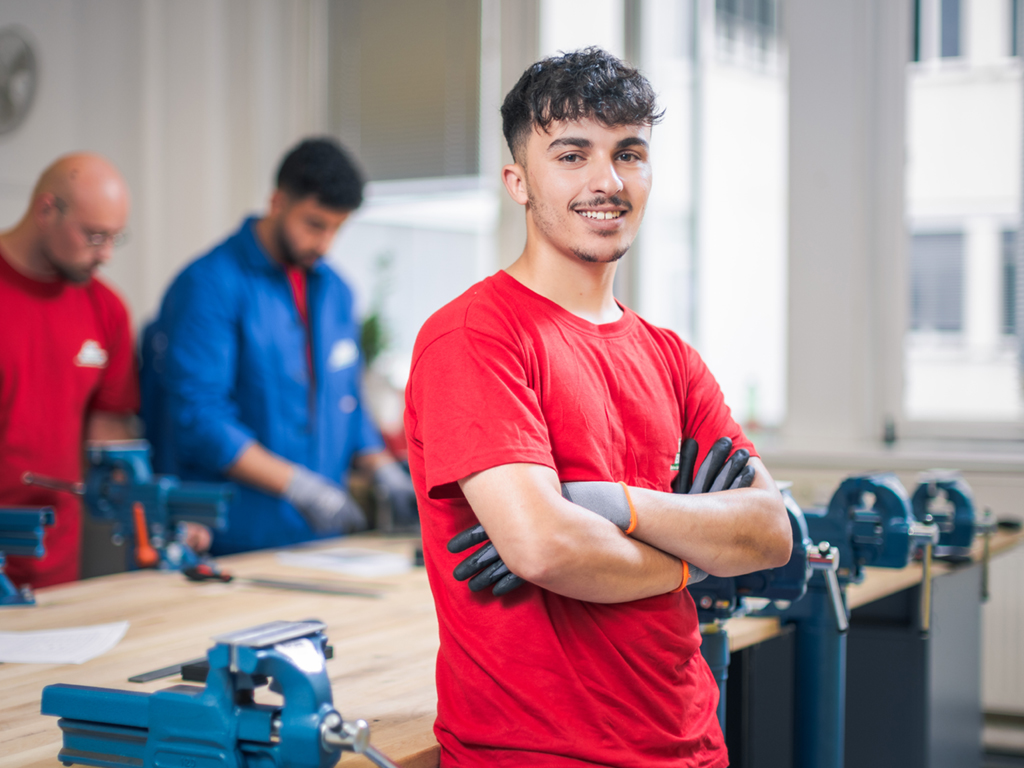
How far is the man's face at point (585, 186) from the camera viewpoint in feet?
4.26

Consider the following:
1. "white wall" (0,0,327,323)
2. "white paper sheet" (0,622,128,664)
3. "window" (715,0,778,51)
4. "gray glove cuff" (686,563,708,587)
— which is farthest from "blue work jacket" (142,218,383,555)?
"window" (715,0,778,51)

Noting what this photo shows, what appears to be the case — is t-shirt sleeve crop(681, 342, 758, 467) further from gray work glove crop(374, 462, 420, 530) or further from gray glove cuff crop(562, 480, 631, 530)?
gray work glove crop(374, 462, 420, 530)

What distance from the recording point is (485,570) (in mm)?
1188

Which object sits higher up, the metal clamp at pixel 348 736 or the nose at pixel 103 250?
the nose at pixel 103 250

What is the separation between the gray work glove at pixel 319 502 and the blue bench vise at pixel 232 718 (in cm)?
172

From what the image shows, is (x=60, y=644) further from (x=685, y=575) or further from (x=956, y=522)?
(x=956, y=522)

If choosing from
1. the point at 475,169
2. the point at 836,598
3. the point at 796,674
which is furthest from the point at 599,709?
the point at 475,169

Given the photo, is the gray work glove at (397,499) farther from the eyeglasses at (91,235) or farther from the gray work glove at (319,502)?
the eyeglasses at (91,235)

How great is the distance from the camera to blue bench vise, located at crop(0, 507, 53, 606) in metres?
2.02

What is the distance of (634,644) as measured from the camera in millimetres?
1226

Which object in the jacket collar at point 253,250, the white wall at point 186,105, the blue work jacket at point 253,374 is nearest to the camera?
the blue work jacket at point 253,374

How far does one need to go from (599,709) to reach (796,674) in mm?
Result: 882

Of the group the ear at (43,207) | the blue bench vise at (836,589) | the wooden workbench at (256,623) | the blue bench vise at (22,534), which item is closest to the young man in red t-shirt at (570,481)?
the wooden workbench at (256,623)

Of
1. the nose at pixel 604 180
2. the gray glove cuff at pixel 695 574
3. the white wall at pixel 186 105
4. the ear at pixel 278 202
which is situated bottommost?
the gray glove cuff at pixel 695 574
